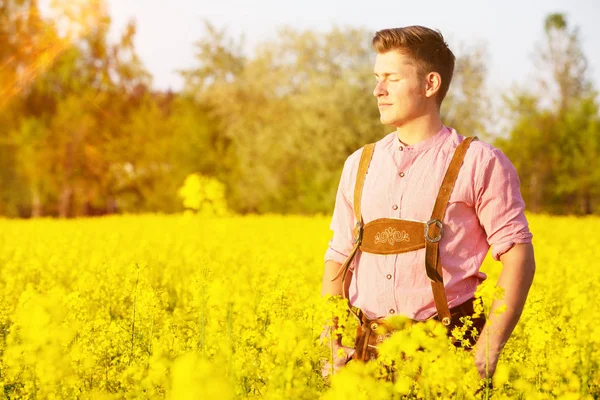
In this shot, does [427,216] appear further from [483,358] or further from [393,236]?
[483,358]

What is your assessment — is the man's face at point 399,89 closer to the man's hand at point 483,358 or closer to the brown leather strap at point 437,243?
the brown leather strap at point 437,243

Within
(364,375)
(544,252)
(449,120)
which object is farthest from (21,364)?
(449,120)

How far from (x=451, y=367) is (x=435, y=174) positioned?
0.76 metres

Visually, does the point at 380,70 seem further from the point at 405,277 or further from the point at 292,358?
the point at 292,358

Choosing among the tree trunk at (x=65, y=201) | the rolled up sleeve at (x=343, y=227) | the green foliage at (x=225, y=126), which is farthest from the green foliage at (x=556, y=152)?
the rolled up sleeve at (x=343, y=227)

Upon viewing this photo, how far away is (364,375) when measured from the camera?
262cm

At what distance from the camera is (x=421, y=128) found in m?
3.02

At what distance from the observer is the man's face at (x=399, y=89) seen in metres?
2.95

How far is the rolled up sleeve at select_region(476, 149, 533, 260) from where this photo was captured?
9.23ft

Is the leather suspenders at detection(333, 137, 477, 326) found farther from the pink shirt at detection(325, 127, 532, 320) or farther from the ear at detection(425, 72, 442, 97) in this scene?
the ear at detection(425, 72, 442, 97)

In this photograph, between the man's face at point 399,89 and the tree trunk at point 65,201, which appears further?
the tree trunk at point 65,201


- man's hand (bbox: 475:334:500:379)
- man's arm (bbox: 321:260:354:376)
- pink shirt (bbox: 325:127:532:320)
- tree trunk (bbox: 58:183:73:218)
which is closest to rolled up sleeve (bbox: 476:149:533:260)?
pink shirt (bbox: 325:127:532:320)

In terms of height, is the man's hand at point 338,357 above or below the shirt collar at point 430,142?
below

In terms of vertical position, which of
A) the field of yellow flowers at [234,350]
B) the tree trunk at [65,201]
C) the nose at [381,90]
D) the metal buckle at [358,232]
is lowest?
the tree trunk at [65,201]
